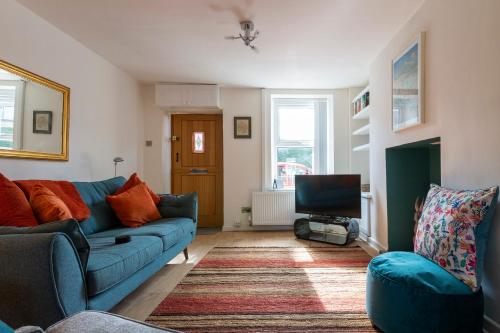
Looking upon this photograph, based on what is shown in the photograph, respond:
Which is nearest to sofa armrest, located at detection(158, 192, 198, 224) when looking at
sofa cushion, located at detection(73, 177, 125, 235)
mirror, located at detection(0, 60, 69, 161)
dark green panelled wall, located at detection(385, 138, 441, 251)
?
sofa cushion, located at detection(73, 177, 125, 235)

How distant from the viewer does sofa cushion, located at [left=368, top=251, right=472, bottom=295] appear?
1.36 m

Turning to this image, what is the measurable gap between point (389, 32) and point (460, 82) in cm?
116

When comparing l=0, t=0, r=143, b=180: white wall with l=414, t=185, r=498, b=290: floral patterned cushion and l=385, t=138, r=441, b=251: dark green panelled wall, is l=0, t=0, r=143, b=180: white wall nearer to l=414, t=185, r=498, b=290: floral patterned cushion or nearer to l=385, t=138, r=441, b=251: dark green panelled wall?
l=414, t=185, r=498, b=290: floral patterned cushion

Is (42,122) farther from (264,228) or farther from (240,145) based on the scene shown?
(264,228)

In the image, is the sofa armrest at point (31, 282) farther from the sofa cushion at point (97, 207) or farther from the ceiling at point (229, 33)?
the ceiling at point (229, 33)

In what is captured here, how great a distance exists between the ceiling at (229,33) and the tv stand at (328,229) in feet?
6.76

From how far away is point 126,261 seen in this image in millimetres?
1683

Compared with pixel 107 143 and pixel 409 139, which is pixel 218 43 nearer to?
pixel 107 143

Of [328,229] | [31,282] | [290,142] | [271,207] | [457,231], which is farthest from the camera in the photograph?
[290,142]

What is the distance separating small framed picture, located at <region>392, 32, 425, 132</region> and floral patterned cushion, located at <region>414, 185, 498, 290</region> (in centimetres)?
85

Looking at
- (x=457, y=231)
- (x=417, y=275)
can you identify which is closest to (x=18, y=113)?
(x=417, y=275)

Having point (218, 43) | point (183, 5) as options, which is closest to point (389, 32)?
point (218, 43)

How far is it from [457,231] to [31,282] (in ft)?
7.01

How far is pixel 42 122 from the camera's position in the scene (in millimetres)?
2381
